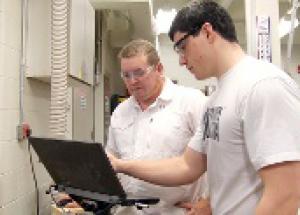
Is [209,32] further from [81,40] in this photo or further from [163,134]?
[81,40]

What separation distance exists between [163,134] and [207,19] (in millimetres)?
835

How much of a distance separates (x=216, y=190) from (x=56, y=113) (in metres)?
1.46

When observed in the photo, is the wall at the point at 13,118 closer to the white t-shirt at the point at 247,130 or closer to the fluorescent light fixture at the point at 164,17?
the white t-shirt at the point at 247,130

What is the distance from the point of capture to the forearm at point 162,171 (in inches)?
69.1

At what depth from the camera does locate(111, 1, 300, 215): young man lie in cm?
113

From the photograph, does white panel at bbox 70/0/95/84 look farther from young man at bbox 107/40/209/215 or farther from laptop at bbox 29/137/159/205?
laptop at bbox 29/137/159/205

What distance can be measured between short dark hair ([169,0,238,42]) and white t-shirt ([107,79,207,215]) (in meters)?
0.73

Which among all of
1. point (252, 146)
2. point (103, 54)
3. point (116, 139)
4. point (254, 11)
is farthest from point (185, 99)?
point (103, 54)

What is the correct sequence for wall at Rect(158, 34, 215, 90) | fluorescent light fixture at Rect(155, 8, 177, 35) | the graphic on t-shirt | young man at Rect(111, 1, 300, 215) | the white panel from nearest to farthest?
1. young man at Rect(111, 1, 300, 215)
2. the graphic on t-shirt
3. the white panel
4. fluorescent light fixture at Rect(155, 8, 177, 35)
5. wall at Rect(158, 34, 215, 90)

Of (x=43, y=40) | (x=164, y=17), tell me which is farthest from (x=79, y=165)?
(x=164, y=17)

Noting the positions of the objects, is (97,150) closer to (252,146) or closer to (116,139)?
(252,146)

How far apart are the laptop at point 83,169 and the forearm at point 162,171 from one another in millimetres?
285

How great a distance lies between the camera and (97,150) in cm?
131

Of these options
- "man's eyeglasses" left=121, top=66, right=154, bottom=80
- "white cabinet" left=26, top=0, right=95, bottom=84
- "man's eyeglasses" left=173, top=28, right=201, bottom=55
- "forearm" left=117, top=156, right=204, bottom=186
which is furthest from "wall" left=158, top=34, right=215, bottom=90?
"man's eyeglasses" left=173, top=28, right=201, bottom=55
